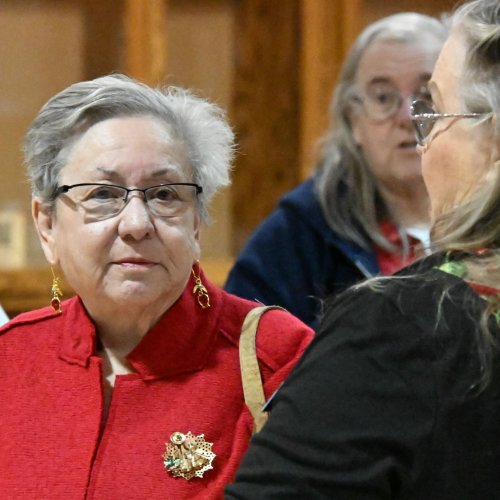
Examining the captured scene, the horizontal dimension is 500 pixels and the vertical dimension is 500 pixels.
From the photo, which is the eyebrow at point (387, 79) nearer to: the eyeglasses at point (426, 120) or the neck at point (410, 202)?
the neck at point (410, 202)

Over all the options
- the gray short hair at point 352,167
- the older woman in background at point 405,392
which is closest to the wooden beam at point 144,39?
the gray short hair at point 352,167

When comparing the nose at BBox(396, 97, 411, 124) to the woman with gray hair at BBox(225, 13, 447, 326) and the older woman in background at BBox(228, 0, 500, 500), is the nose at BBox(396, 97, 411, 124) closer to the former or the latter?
the woman with gray hair at BBox(225, 13, 447, 326)

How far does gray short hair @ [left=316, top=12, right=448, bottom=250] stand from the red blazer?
973 mm

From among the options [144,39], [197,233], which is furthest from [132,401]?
[144,39]

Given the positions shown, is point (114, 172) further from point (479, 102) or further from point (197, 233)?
point (479, 102)

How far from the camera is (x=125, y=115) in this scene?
196 centimetres

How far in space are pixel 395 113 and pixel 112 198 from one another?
1346mm

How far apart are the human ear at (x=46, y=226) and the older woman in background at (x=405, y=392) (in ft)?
2.72

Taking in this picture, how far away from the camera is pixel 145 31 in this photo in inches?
163

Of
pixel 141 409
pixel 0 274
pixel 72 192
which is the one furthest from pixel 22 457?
pixel 0 274

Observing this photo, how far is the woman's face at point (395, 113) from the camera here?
120 inches

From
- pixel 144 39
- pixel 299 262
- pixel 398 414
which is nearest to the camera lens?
pixel 398 414

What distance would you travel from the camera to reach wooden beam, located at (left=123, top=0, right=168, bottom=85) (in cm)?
413

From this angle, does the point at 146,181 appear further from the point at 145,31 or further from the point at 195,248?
the point at 145,31
